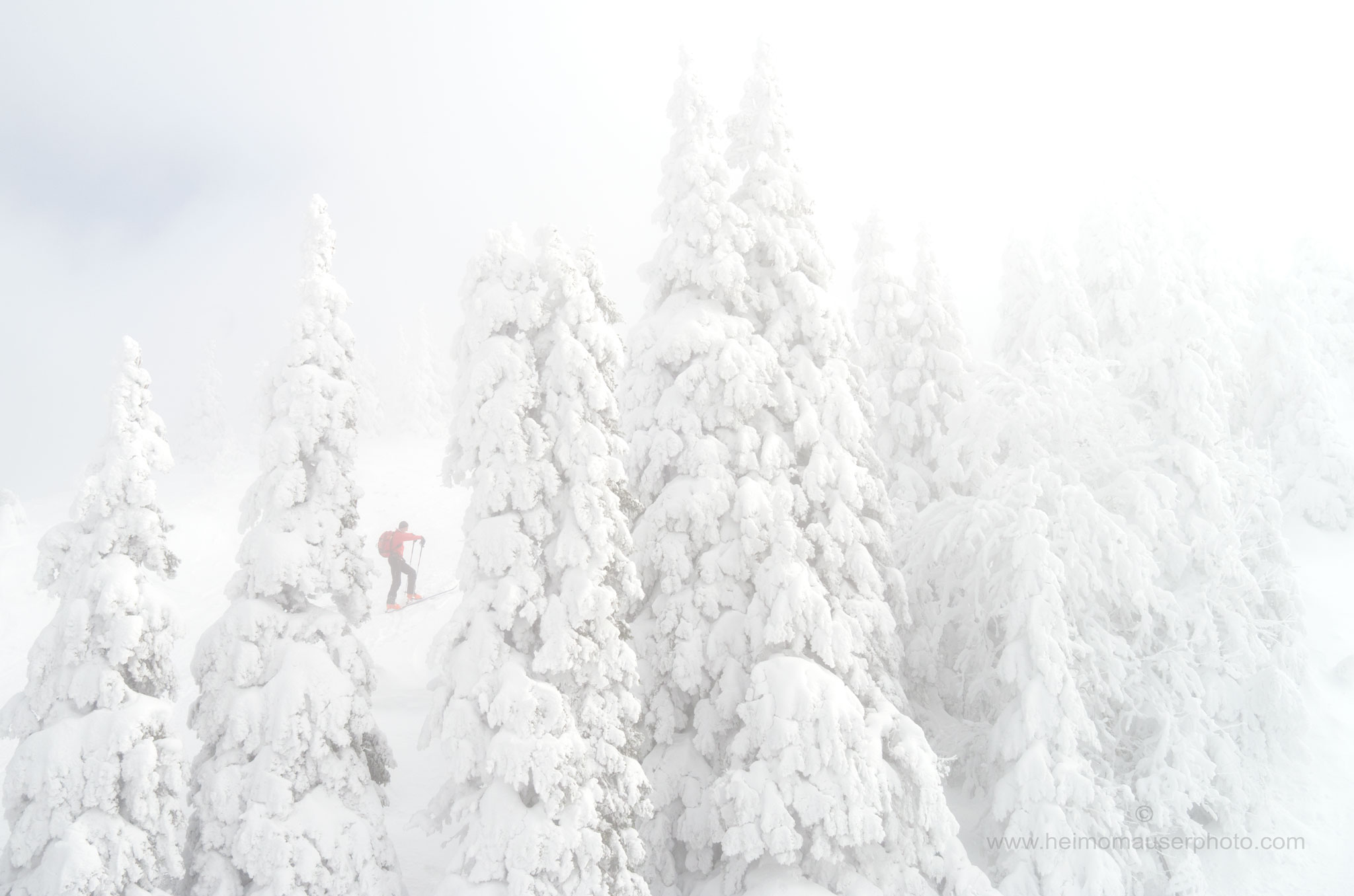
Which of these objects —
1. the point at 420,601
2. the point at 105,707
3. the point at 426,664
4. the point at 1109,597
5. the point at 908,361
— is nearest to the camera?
the point at 105,707

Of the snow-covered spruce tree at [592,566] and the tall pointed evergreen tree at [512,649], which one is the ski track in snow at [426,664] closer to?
the tall pointed evergreen tree at [512,649]

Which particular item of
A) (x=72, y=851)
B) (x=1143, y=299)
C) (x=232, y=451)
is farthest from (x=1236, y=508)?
(x=232, y=451)

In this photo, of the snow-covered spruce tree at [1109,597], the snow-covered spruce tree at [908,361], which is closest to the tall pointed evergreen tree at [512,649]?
the snow-covered spruce tree at [1109,597]

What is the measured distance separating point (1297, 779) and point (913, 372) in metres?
12.9

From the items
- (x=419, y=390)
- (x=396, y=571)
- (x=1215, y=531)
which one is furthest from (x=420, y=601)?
(x=419, y=390)

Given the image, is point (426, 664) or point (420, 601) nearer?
point (426, 664)

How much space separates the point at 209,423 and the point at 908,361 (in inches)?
2151

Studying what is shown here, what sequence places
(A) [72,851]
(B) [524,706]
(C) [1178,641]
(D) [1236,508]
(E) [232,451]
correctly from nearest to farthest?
(A) [72,851]
(B) [524,706]
(C) [1178,641]
(D) [1236,508]
(E) [232,451]

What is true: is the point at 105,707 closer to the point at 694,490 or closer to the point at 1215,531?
the point at 694,490

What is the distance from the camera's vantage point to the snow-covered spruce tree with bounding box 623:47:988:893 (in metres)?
12.1

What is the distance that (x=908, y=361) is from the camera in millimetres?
21438

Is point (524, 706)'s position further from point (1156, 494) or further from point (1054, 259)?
point (1054, 259)

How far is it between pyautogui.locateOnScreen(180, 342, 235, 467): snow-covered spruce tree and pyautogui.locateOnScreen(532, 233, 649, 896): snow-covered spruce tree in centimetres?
5219

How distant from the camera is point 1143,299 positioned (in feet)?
61.7
